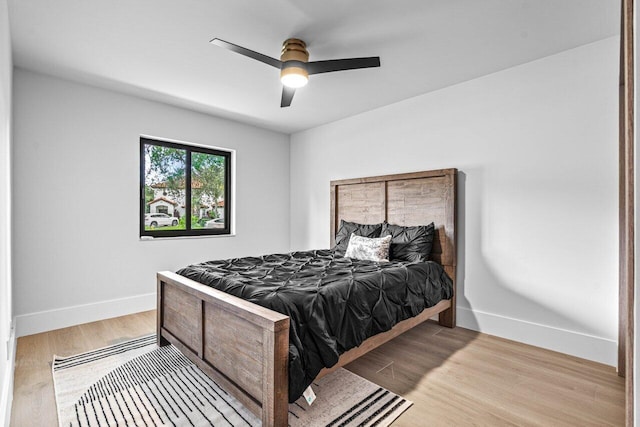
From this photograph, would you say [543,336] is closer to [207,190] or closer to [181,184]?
[207,190]

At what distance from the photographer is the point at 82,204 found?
11.2 ft

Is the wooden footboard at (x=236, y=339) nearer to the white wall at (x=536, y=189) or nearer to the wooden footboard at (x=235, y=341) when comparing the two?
the wooden footboard at (x=235, y=341)

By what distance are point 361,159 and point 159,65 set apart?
2482 mm

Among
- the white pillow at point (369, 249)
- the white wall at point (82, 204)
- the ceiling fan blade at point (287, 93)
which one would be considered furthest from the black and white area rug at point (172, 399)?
the ceiling fan blade at point (287, 93)

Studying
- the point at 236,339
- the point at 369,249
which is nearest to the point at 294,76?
the point at 369,249

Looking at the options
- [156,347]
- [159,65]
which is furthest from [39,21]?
[156,347]

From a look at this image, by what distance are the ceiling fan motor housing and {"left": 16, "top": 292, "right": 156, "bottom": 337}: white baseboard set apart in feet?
9.76

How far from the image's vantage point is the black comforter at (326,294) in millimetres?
1815

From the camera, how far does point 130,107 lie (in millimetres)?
3707

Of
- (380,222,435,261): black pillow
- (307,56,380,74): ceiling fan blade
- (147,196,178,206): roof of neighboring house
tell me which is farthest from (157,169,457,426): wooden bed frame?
(147,196,178,206): roof of neighboring house

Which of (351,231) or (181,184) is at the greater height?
(181,184)

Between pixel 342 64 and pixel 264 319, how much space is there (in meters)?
1.84

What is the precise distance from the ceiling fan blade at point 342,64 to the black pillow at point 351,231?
187 centimetres

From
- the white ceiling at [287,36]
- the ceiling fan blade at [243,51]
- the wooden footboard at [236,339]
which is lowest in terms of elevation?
the wooden footboard at [236,339]
